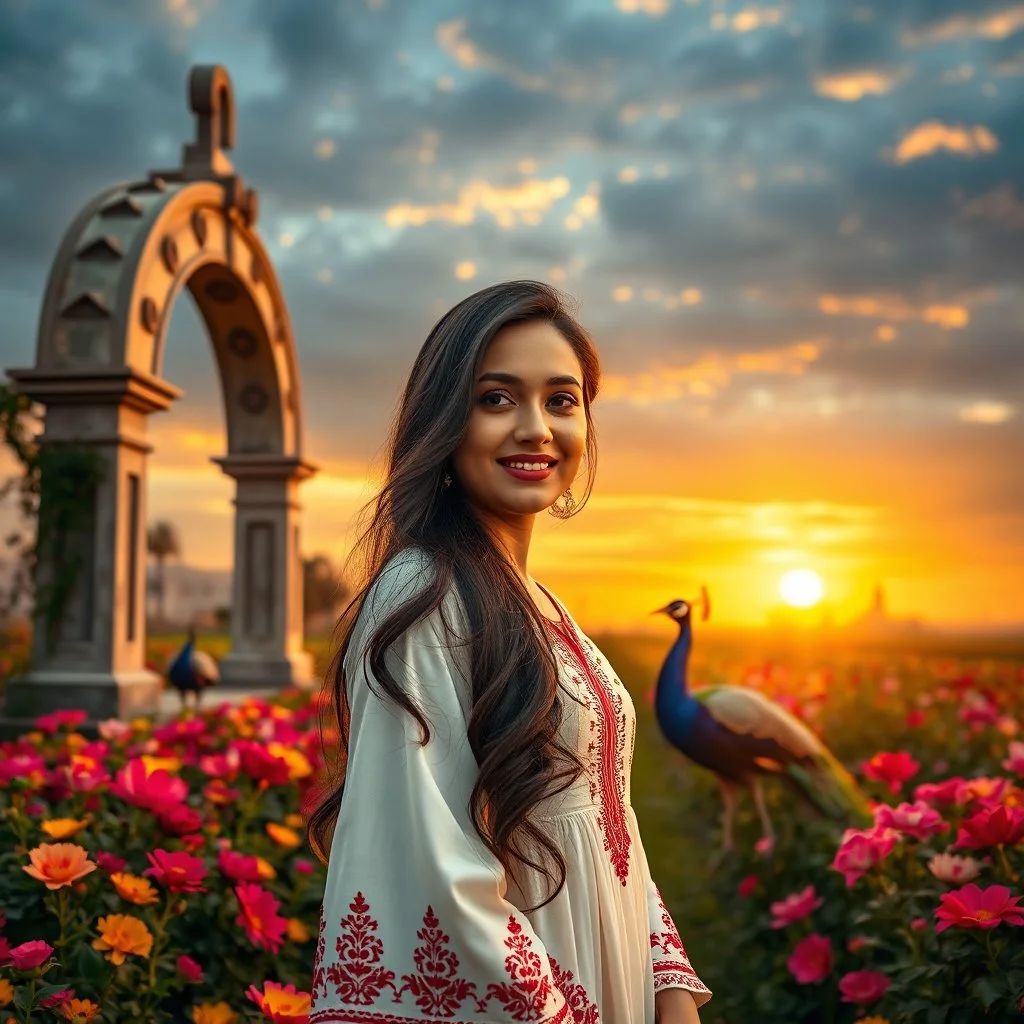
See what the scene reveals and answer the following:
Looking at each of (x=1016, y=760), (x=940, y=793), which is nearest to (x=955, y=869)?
(x=940, y=793)

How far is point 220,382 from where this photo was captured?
10.8 m

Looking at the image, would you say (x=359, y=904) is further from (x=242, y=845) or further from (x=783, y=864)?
(x=783, y=864)

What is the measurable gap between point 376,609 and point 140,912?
1.54 m

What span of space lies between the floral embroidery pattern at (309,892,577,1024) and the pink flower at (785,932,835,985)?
2354 mm

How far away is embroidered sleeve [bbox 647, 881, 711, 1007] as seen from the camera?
190 cm

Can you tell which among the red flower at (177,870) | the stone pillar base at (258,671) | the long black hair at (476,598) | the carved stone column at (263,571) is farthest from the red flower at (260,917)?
the carved stone column at (263,571)

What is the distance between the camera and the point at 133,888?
2.50 m

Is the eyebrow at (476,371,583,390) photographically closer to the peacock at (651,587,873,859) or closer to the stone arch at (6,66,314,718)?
the peacock at (651,587,873,859)

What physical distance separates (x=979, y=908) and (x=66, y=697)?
19.7 ft

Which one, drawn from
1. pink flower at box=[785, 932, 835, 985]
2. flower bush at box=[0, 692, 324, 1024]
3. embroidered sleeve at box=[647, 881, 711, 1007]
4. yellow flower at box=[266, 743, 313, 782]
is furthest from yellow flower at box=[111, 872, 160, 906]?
pink flower at box=[785, 932, 835, 985]

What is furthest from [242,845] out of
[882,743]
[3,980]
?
[882,743]

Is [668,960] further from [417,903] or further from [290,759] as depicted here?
[290,759]

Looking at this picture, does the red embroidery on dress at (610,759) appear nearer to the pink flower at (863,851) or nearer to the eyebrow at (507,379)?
the eyebrow at (507,379)

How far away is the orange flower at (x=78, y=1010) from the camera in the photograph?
2182 millimetres
